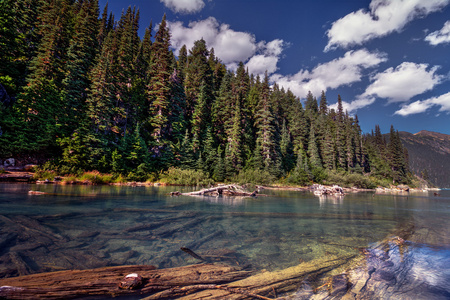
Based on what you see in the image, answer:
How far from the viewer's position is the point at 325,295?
267 cm

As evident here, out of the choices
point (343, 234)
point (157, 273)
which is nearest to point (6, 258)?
point (157, 273)

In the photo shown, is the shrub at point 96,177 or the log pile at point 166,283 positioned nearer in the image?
the log pile at point 166,283

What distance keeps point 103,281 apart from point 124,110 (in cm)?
3445

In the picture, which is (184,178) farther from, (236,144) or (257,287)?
(257,287)

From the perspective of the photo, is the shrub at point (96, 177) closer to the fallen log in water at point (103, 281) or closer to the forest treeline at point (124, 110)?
the forest treeline at point (124, 110)

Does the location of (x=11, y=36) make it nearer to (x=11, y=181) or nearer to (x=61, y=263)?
(x=11, y=181)

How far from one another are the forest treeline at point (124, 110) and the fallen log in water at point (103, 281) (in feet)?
79.5

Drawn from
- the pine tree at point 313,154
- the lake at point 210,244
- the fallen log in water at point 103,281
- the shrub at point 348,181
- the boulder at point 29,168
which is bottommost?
the lake at point 210,244

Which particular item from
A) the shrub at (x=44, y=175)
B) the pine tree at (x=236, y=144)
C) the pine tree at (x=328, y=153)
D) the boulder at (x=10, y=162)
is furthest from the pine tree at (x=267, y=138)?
the boulder at (x=10, y=162)

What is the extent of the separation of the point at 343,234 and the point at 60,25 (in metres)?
46.1

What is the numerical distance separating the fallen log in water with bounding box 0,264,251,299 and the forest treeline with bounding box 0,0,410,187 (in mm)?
24224

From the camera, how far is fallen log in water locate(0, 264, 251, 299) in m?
2.20

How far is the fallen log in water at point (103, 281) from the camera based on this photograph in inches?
86.5

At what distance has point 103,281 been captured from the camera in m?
2.58
